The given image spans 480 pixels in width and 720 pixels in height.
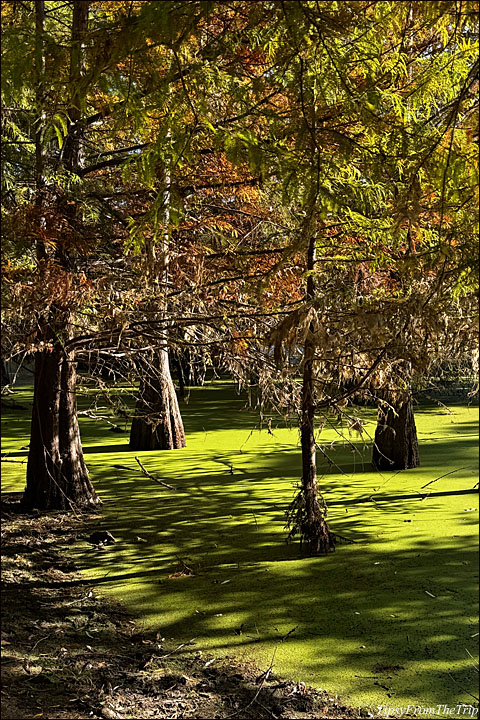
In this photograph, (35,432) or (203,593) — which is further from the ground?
(35,432)

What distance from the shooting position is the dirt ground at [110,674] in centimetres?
278

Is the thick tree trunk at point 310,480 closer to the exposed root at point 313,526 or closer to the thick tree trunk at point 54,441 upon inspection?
the exposed root at point 313,526

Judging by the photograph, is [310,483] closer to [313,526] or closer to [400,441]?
[313,526]

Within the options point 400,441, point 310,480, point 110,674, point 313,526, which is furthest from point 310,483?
point 400,441

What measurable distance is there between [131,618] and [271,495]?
269 centimetres

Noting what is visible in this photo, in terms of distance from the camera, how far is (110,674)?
10.1 feet

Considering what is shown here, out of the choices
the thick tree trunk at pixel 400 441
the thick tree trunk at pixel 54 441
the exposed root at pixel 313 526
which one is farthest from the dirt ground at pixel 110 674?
the thick tree trunk at pixel 400 441

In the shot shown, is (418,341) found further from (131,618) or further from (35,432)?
(35,432)

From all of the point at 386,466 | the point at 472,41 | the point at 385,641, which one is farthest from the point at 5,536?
the point at 472,41

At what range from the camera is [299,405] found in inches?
197

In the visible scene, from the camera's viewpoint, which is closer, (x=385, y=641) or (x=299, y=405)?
(x=385, y=641)

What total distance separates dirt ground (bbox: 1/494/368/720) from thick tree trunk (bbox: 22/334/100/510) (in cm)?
163

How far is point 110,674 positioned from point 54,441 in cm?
280

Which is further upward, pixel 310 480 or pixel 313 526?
pixel 310 480
